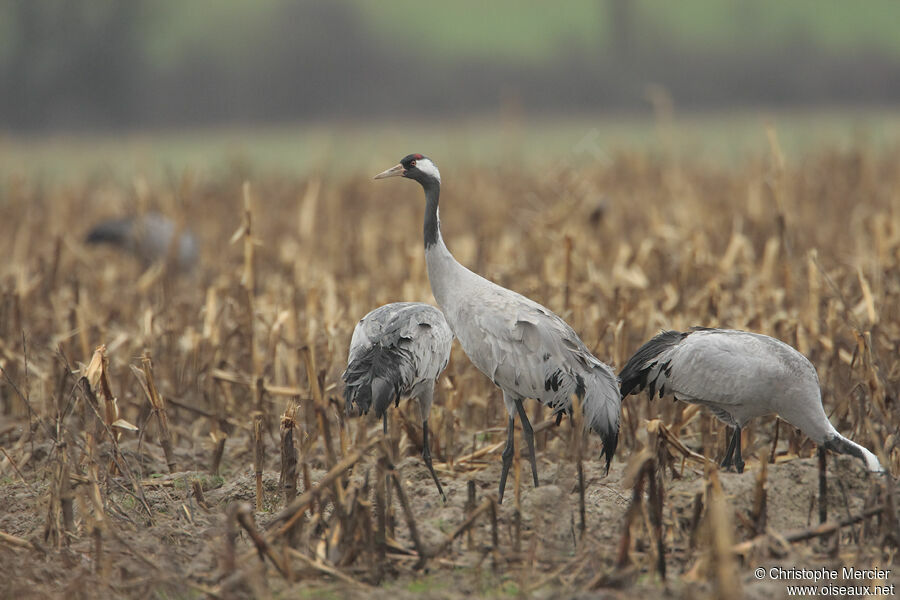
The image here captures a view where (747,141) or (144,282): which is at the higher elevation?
(747,141)

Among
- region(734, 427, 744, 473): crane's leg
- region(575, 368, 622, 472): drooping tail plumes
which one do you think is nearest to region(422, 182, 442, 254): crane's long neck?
region(575, 368, 622, 472): drooping tail plumes

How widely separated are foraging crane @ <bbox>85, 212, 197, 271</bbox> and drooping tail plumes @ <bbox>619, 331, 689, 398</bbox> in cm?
454

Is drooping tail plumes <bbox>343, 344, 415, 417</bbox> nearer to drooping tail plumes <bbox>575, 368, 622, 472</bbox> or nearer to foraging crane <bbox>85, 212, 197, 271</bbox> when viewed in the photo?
drooping tail plumes <bbox>575, 368, 622, 472</bbox>

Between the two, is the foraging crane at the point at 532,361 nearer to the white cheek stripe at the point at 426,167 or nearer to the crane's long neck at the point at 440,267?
the crane's long neck at the point at 440,267

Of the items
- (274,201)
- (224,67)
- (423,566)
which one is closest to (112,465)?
(423,566)

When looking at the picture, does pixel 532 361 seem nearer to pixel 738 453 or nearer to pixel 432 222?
pixel 432 222

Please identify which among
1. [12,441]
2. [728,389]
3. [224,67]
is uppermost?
[224,67]

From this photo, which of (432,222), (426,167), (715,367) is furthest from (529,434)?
(426,167)

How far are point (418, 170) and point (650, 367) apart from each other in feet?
4.35

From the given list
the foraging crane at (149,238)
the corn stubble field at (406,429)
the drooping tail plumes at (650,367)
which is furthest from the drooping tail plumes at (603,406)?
the foraging crane at (149,238)

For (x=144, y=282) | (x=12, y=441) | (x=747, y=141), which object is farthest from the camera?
(x=747, y=141)

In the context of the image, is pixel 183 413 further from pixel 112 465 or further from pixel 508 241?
pixel 508 241

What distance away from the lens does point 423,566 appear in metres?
3.35

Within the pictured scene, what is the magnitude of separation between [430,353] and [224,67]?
63.4ft
